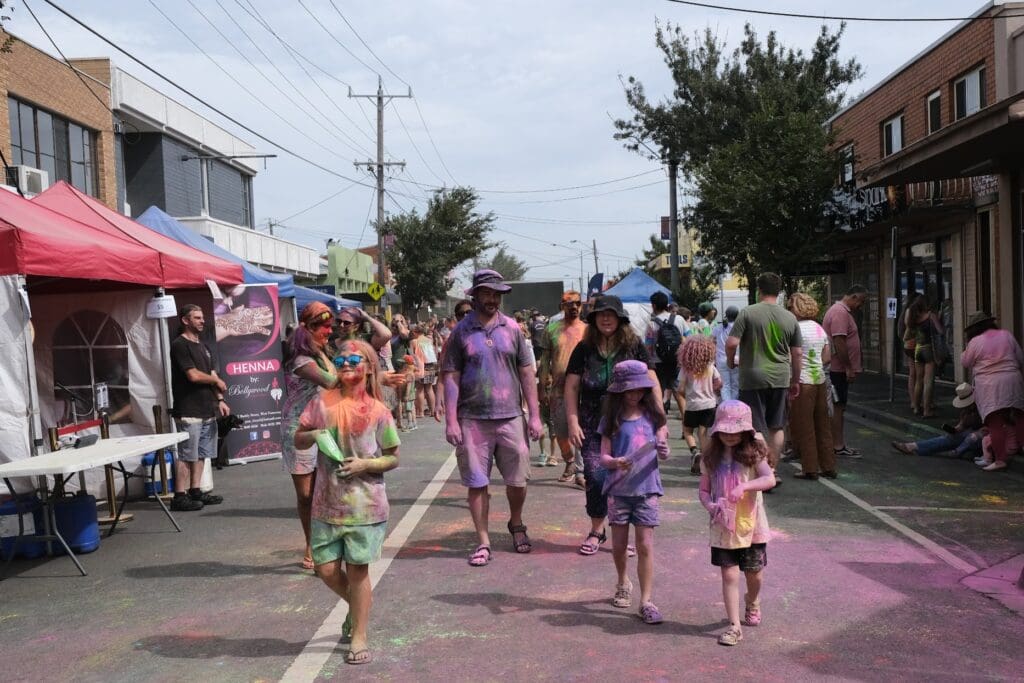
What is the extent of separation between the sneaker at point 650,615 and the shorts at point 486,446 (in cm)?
176

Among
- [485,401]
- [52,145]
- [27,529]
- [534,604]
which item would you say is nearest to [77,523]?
[27,529]

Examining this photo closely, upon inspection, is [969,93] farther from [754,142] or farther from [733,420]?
[733,420]

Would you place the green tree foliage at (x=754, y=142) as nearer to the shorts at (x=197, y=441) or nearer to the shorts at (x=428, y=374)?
the shorts at (x=428, y=374)

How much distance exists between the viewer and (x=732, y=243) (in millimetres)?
25391

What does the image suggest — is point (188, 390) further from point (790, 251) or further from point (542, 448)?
point (790, 251)

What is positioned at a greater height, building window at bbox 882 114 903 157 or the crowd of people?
building window at bbox 882 114 903 157

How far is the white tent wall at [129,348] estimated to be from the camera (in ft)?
31.7

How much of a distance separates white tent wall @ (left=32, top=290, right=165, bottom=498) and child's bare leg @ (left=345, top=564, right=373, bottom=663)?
5.77 metres

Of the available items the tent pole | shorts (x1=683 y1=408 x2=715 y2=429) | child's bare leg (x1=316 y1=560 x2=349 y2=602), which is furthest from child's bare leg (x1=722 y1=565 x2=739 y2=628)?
the tent pole

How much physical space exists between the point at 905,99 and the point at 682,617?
20052 millimetres

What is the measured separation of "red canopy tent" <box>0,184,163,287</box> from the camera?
23.1ft

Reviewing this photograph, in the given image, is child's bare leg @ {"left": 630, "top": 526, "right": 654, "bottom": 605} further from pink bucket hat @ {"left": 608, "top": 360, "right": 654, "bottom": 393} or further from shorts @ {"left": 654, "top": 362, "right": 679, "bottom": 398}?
shorts @ {"left": 654, "top": 362, "right": 679, "bottom": 398}

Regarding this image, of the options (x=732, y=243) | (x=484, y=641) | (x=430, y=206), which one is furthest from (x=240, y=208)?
(x=484, y=641)

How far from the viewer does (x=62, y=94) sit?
21500mm
